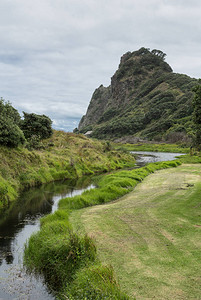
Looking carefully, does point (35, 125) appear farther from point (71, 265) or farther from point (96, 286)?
point (96, 286)

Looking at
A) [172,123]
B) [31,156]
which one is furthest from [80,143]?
[172,123]

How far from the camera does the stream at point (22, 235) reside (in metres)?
8.23

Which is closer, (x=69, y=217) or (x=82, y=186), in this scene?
(x=69, y=217)

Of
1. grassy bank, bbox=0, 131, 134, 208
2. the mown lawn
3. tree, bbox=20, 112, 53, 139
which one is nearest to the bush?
the mown lawn

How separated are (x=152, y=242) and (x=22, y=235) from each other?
714cm

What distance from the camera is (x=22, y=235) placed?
13219mm

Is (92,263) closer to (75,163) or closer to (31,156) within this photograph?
(31,156)

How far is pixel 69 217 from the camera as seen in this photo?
15.2 m

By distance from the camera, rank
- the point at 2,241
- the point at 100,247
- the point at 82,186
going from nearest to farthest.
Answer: the point at 100,247 → the point at 2,241 → the point at 82,186

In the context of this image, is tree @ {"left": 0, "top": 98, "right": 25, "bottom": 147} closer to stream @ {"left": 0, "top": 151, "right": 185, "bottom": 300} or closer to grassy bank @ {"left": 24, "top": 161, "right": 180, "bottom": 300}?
stream @ {"left": 0, "top": 151, "right": 185, "bottom": 300}

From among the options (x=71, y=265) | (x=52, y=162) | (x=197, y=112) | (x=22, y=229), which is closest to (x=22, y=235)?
(x=22, y=229)

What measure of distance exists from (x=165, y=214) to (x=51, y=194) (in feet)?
42.6

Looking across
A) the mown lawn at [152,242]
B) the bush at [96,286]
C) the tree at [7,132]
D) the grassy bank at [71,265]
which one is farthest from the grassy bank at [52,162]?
the bush at [96,286]

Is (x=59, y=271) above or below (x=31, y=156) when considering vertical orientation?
below
